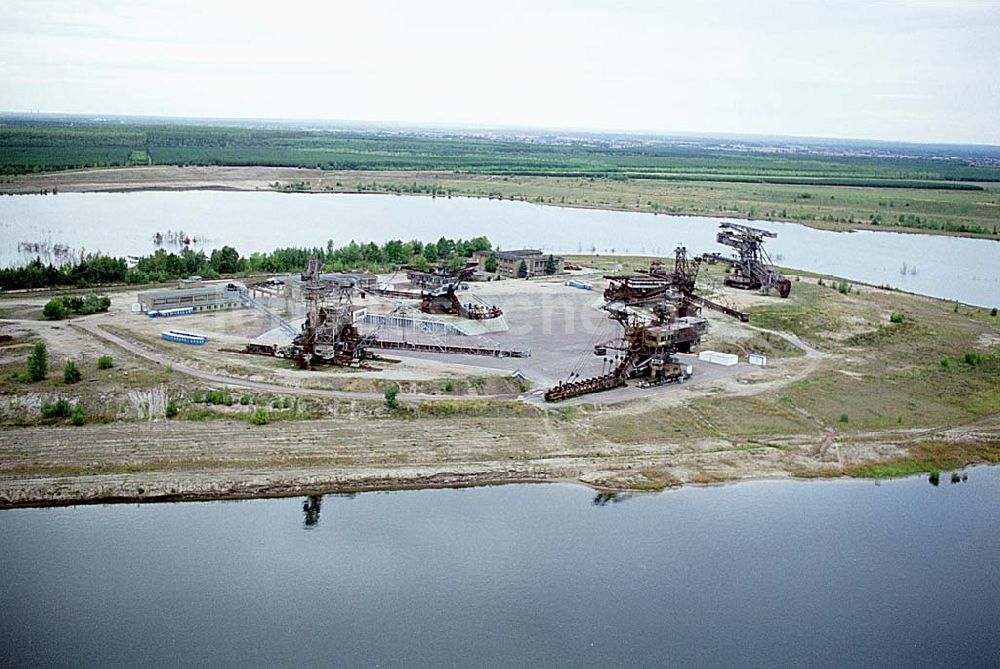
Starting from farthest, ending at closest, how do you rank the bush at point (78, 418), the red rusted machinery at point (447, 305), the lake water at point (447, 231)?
the lake water at point (447, 231), the red rusted machinery at point (447, 305), the bush at point (78, 418)

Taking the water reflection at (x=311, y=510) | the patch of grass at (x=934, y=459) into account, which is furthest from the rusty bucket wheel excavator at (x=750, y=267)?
the water reflection at (x=311, y=510)

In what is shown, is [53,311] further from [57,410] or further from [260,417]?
[260,417]

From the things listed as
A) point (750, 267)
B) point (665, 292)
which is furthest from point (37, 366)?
point (750, 267)

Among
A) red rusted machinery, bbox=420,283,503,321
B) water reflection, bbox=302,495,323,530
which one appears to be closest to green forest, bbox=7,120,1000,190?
red rusted machinery, bbox=420,283,503,321

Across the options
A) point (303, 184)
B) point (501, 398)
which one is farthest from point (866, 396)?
point (303, 184)

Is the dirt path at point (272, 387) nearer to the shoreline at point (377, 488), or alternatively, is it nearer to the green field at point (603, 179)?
the shoreline at point (377, 488)

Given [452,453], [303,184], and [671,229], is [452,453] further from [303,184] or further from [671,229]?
[303,184]
